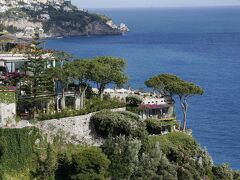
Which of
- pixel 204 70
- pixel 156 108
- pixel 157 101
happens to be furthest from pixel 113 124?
pixel 204 70

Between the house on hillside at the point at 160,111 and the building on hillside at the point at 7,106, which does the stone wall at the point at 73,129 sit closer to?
the building on hillside at the point at 7,106

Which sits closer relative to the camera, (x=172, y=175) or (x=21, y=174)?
(x=21, y=174)

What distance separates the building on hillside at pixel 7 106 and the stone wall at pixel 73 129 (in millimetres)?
1723

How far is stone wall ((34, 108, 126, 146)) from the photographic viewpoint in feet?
128

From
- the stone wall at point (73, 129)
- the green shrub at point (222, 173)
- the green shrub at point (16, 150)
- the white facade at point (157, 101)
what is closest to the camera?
the green shrub at point (16, 150)

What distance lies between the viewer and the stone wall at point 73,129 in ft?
128

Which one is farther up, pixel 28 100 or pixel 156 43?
pixel 28 100

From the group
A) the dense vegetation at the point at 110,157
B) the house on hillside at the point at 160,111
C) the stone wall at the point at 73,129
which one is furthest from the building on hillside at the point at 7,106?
the house on hillside at the point at 160,111

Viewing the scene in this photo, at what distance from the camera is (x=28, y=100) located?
40844mm

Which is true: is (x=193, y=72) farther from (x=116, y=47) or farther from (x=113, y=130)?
(x=113, y=130)

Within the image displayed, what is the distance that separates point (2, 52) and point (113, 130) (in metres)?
11.4

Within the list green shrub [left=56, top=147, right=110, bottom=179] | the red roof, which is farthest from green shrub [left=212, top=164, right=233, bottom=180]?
green shrub [left=56, top=147, right=110, bottom=179]

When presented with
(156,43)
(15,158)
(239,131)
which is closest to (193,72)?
(239,131)

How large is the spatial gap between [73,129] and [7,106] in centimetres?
497
